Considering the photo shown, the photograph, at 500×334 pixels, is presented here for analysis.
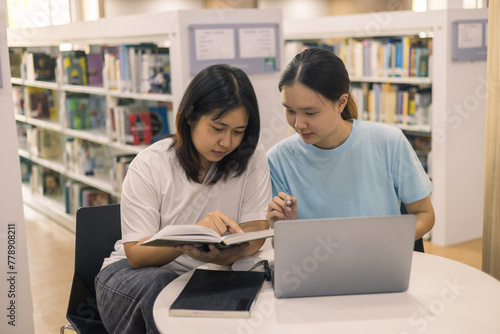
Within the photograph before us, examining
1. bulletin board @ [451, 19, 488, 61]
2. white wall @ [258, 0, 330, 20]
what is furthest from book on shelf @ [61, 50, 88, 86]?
white wall @ [258, 0, 330, 20]

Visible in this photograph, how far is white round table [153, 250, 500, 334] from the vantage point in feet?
4.40

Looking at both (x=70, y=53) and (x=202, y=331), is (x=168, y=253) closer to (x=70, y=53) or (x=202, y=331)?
(x=202, y=331)

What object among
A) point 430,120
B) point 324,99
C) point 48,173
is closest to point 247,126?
point 324,99

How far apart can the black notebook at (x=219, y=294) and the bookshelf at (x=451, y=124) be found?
3021 millimetres

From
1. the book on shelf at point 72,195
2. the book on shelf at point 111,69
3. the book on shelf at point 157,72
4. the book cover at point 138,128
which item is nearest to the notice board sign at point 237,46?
the book on shelf at point 157,72

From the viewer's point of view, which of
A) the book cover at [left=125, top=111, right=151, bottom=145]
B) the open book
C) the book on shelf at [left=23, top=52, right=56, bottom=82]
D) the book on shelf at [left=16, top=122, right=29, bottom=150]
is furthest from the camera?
the book on shelf at [left=16, top=122, right=29, bottom=150]

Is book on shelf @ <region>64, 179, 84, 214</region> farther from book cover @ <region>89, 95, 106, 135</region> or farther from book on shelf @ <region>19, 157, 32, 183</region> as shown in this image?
book on shelf @ <region>19, 157, 32, 183</region>

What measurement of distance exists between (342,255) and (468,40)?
3328 mm

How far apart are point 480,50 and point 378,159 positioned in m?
2.74

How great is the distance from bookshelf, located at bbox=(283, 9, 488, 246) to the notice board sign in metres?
1.19

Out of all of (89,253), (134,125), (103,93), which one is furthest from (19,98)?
(89,253)

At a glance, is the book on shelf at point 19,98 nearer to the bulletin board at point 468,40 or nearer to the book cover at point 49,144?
the book cover at point 49,144

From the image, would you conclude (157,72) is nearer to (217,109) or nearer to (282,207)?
(217,109)

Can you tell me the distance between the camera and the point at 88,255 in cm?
207
